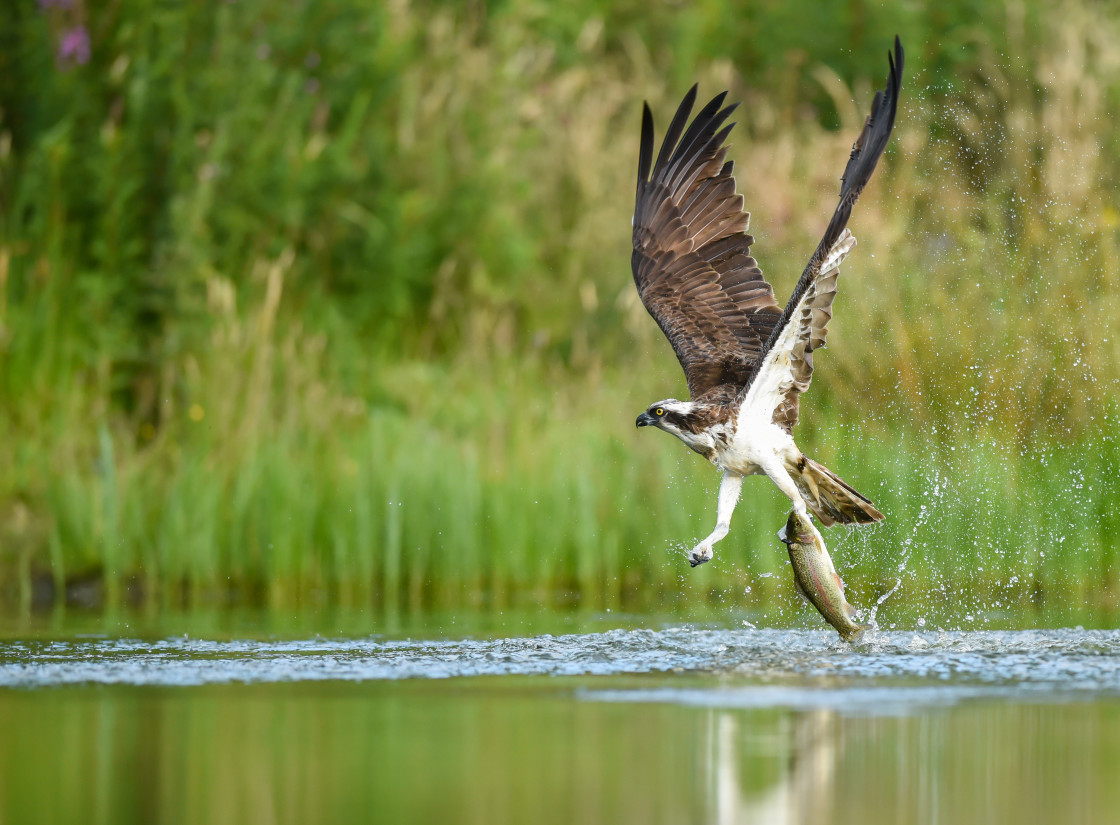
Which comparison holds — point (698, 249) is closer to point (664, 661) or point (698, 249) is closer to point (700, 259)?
point (700, 259)

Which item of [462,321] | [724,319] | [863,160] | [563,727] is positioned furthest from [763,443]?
[462,321]

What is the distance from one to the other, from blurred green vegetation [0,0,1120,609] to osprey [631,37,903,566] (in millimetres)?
1445

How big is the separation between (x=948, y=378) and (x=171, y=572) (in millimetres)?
4895

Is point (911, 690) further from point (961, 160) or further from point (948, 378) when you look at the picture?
point (961, 160)

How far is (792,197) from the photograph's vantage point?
1356 centimetres

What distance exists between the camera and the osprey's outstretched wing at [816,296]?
277 inches

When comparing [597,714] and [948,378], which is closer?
[597,714]

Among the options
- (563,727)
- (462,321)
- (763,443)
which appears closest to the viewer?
(563,727)

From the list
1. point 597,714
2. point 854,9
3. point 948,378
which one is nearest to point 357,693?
point 597,714

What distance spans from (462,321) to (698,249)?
15.8ft

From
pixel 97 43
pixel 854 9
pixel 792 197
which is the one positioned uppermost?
pixel 854 9

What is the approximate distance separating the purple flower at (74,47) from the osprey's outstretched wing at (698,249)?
16.3 feet

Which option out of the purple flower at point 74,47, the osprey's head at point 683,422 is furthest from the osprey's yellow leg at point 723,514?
the purple flower at point 74,47

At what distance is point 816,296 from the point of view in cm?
771
